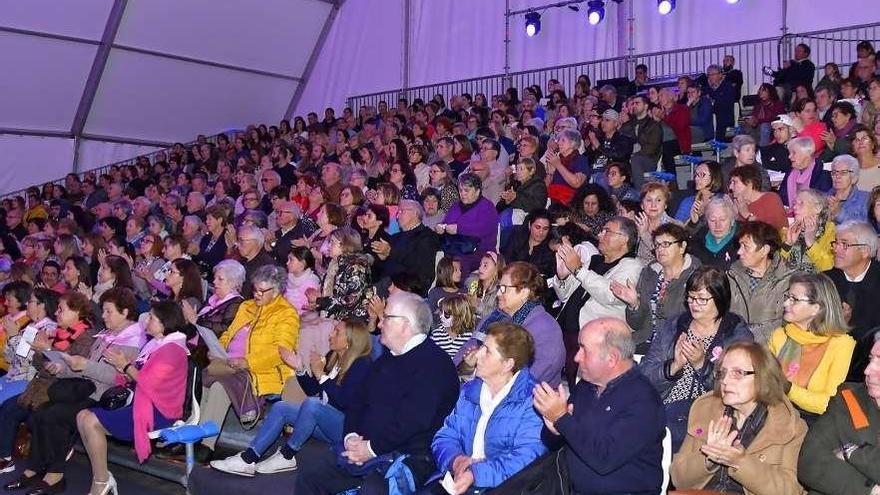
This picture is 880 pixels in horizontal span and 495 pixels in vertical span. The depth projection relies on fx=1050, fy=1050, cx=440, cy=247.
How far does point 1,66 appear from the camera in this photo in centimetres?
1714

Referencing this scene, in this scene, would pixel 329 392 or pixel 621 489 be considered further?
pixel 329 392

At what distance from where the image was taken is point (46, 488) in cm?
629

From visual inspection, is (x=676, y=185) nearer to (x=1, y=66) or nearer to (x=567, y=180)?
(x=567, y=180)

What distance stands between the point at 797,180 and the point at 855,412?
387 centimetres

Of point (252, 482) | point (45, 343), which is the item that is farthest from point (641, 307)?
point (45, 343)

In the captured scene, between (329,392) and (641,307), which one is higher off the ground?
(641,307)

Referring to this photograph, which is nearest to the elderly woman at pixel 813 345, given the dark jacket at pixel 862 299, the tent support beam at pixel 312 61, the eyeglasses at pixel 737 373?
the eyeglasses at pixel 737 373

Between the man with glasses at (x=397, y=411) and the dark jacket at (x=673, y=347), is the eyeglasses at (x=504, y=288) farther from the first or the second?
the dark jacket at (x=673, y=347)

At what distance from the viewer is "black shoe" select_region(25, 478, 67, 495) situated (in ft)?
20.5

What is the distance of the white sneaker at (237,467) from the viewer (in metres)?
5.68

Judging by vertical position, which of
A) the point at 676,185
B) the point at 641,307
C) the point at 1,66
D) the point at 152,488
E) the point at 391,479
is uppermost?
the point at 1,66

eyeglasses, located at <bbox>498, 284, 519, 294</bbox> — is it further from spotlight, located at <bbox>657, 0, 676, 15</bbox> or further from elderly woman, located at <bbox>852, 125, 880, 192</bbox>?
spotlight, located at <bbox>657, 0, 676, 15</bbox>

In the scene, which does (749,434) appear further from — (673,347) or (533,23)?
(533,23)

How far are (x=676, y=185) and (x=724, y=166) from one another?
716 millimetres
